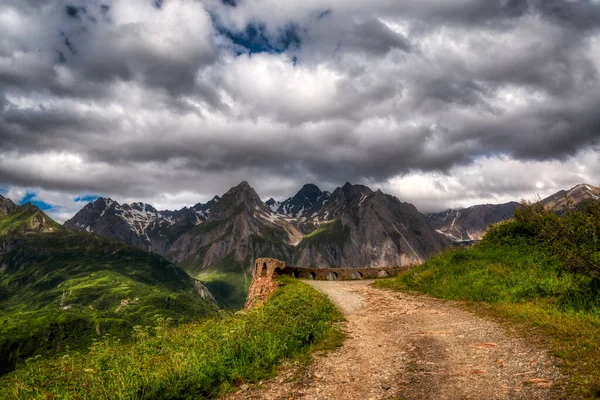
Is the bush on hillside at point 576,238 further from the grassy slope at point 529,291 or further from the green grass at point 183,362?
the green grass at point 183,362

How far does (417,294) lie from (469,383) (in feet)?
50.7

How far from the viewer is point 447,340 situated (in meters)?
12.2

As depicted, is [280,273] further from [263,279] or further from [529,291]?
[529,291]

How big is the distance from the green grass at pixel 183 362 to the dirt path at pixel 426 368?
89 cm

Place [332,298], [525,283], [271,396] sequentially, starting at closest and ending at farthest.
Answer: [271,396]
[525,283]
[332,298]

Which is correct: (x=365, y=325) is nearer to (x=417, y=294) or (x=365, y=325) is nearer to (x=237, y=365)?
(x=237, y=365)

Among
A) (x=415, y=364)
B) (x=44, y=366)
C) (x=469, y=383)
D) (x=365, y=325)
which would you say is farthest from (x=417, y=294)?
(x=44, y=366)

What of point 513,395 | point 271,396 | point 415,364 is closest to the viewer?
point 513,395

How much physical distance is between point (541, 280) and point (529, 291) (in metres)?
1.39

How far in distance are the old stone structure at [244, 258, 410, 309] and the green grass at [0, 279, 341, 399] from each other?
43.4 feet

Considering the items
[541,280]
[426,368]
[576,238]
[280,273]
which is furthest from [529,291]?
[280,273]

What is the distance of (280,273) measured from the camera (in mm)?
33719

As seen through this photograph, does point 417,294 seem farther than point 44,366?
Yes

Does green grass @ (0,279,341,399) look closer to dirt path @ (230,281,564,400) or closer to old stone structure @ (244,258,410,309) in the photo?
dirt path @ (230,281,564,400)
